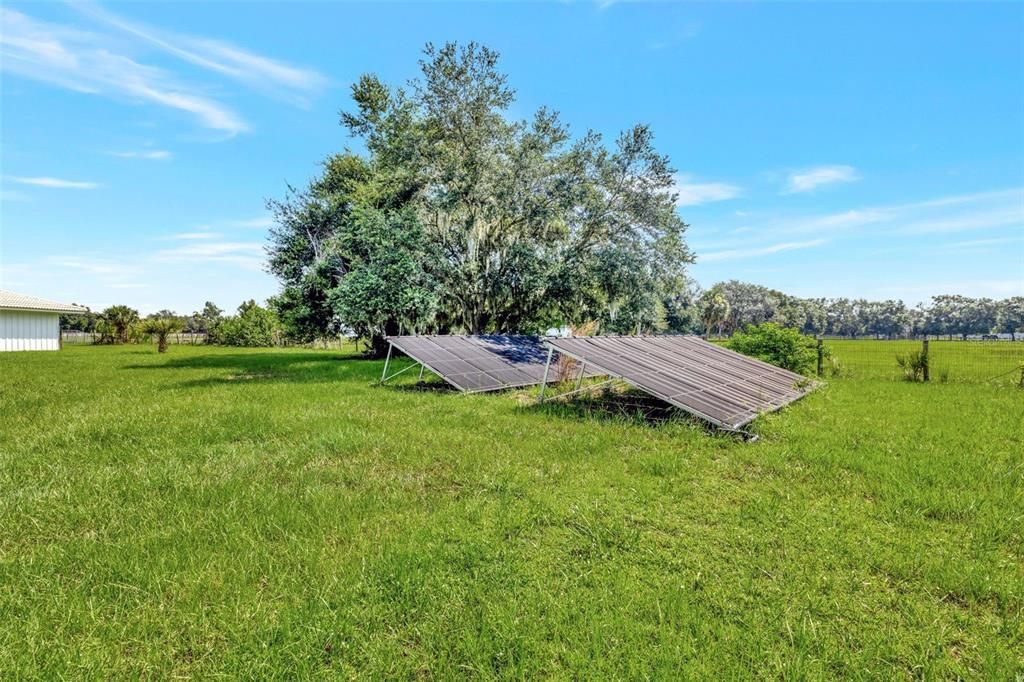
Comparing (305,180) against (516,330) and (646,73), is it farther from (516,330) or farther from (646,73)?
(646,73)

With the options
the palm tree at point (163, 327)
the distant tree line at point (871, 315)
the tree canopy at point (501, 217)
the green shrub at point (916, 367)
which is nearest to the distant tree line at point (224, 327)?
the palm tree at point (163, 327)

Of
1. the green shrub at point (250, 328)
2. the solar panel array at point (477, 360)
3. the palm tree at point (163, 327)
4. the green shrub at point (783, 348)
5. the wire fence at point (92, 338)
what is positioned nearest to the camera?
the solar panel array at point (477, 360)

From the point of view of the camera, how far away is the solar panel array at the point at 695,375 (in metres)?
6.99

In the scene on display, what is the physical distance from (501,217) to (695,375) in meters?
11.6

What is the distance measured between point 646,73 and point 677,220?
5919 mm

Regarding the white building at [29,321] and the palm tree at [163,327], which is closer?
the palm tree at [163,327]

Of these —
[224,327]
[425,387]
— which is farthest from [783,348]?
[224,327]

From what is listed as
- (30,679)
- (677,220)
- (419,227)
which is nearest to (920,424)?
(30,679)

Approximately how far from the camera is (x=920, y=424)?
7.61m

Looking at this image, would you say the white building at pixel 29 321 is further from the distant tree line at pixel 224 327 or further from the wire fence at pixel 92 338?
the wire fence at pixel 92 338

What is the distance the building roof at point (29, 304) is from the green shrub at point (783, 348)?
45.2 metres

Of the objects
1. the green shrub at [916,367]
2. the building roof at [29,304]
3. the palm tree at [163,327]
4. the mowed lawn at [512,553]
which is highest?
the building roof at [29,304]

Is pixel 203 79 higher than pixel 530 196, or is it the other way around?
pixel 203 79

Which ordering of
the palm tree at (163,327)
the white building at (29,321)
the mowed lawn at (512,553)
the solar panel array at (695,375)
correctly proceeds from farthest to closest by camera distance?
the white building at (29,321)
the palm tree at (163,327)
the solar panel array at (695,375)
the mowed lawn at (512,553)
